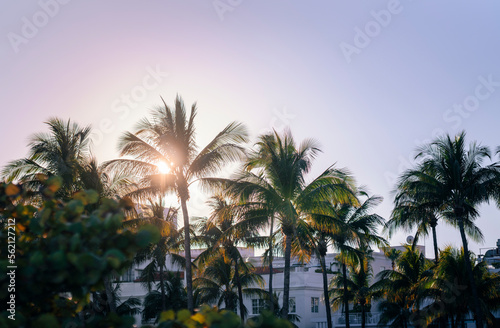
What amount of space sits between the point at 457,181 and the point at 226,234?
1090cm

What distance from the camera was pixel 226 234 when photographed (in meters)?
23.8

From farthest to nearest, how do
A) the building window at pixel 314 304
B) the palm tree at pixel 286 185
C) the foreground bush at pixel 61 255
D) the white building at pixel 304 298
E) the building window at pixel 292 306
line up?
the building window at pixel 314 304, the building window at pixel 292 306, the white building at pixel 304 298, the palm tree at pixel 286 185, the foreground bush at pixel 61 255

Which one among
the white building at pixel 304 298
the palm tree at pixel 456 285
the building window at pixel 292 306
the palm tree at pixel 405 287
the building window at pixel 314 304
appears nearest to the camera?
the palm tree at pixel 456 285

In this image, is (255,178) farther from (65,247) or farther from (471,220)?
(65,247)

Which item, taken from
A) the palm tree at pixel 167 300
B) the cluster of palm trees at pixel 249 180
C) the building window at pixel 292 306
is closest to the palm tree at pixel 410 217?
the cluster of palm trees at pixel 249 180

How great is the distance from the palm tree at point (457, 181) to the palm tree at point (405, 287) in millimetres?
4700

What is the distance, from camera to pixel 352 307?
4381 centimetres

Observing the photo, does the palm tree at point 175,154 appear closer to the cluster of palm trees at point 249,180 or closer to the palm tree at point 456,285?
the cluster of palm trees at point 249,180

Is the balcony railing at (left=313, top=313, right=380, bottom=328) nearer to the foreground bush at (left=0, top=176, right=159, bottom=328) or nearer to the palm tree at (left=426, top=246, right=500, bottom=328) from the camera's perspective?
the palm tree at (left=426, top=246, right=500, bottom=328)

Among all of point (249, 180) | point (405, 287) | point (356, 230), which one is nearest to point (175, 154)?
point (249, 180)

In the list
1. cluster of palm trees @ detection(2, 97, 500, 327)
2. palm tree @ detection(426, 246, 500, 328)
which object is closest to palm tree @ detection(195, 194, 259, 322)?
cluster of palm trees @ detection(2, 97, 500, 327)

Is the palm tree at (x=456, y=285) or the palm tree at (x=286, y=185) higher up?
the palm tree at (x=286, y=185)

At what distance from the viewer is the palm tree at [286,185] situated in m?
23.1

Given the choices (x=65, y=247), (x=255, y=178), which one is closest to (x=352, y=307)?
(x=255, y=178)
